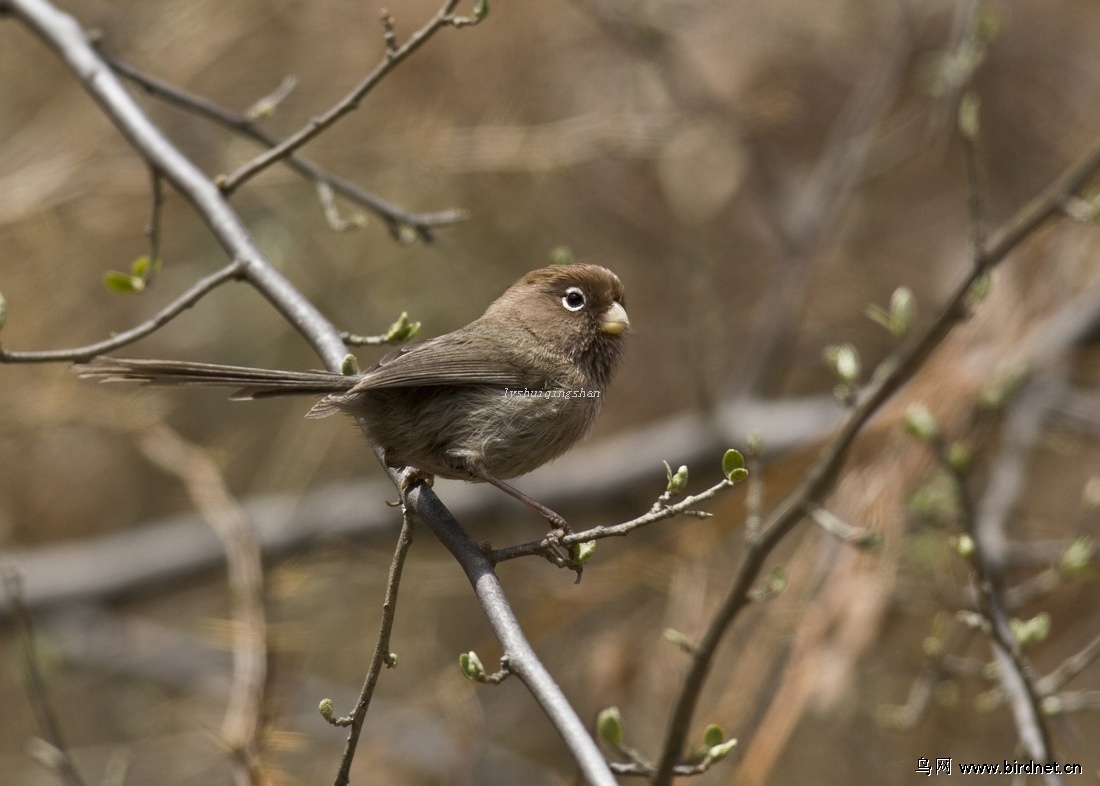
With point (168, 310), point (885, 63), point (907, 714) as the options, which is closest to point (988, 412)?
point (907, 714)

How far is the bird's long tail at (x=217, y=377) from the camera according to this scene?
3086mm

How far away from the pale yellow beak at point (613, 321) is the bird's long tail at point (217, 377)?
1.14 metres

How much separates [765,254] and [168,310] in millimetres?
5592

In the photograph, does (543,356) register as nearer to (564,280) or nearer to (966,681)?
(564,280)

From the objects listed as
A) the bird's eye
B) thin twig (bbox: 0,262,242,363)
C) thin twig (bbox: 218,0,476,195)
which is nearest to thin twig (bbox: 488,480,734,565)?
thin twig (bbox: 0,262,242,363)

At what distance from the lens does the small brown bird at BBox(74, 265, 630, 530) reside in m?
3.32

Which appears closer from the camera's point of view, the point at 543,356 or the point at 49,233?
the point at 543,356

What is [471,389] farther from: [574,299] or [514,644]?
[514,644]

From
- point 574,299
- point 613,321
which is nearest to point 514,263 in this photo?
point 574,299

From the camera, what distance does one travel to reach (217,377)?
10.6 ft

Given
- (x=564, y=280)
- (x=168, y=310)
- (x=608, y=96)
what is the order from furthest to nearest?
(x=608, y=96) → (x=564, y=280) → (x=168, y=310)

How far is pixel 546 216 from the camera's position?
7324mm

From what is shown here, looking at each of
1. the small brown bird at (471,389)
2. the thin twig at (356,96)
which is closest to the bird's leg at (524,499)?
the small brown bird at (471,389)

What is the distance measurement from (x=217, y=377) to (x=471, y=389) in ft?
2.77
